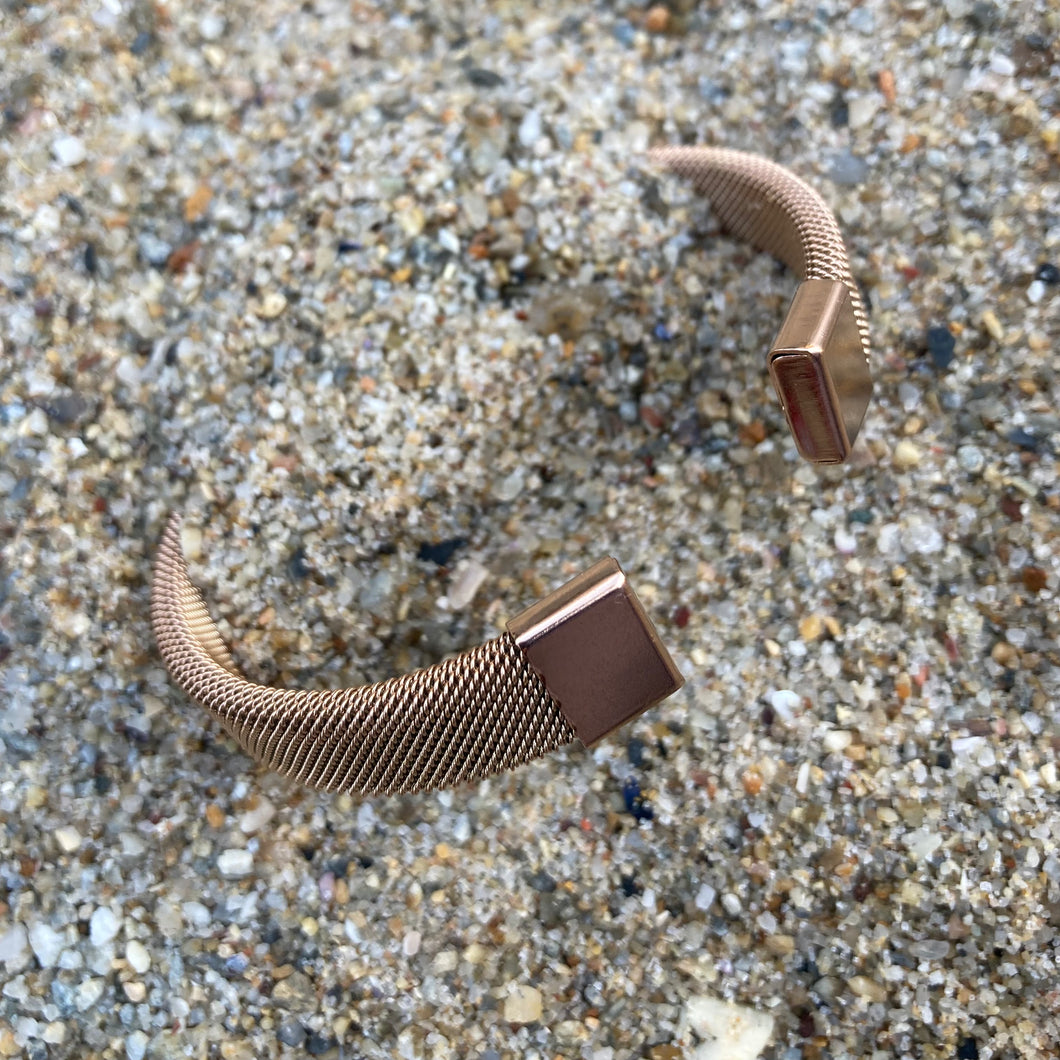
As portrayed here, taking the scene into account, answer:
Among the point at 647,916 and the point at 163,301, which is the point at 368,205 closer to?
the point at 163,301

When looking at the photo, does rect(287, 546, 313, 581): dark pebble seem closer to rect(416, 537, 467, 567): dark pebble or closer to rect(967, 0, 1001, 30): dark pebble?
rect(416, 537, 467, 567): dark pebble

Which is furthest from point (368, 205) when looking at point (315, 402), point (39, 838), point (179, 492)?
point (39, 838)

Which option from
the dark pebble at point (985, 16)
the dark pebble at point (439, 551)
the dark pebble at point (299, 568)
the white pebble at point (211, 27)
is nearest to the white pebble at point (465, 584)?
the dark pebble at point (439, 551)

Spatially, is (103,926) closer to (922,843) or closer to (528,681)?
(528,681)

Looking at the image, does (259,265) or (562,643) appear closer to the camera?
(562,643)

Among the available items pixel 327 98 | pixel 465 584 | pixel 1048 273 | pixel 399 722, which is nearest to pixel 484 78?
pixel 327 98
